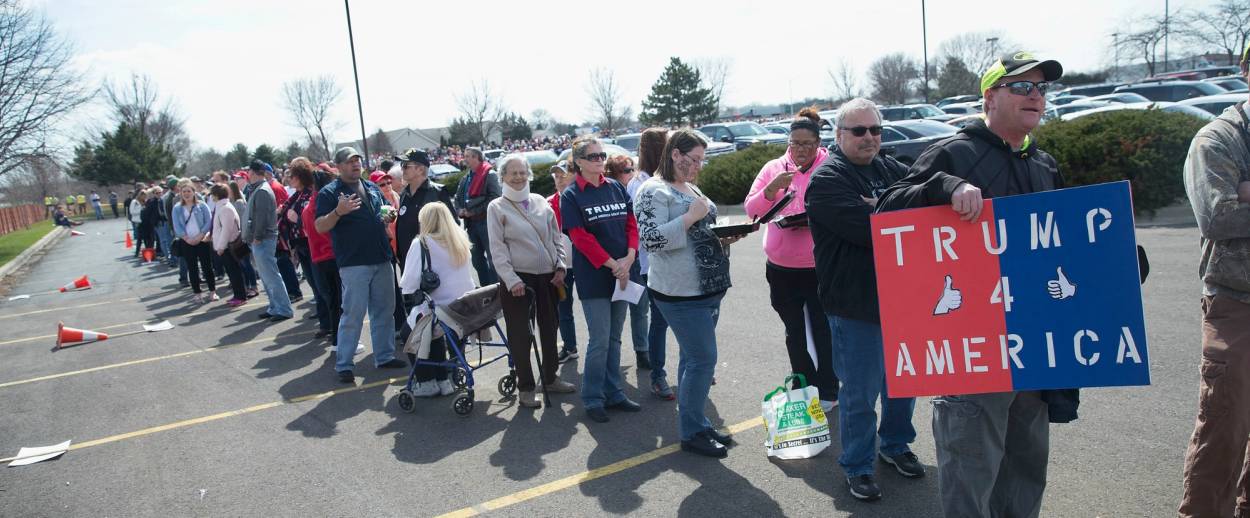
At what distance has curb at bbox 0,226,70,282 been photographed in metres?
20.4

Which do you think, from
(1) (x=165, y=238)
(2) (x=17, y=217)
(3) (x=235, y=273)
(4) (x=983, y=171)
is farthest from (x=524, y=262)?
(2) (x=17, y=217)

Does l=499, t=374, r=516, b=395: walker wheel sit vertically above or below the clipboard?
below

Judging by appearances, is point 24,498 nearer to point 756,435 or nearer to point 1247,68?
point 756,435

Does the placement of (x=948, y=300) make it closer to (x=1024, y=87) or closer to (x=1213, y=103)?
(x=1024, y=87)

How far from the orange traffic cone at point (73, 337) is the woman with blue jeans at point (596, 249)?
25.7ft

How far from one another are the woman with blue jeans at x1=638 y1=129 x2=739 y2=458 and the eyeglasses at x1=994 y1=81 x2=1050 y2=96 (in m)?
1.78

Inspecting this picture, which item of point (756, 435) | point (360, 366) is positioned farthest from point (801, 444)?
point (360, 366)

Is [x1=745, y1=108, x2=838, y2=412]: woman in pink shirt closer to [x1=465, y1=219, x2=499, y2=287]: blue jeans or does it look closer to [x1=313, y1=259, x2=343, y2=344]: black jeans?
[x1=465, y1=219, x2=499, y2=287]: blue jeans

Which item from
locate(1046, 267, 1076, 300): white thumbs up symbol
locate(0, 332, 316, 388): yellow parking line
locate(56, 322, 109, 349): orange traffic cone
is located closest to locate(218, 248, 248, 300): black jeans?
locate(56, 322, 109, 349): orange traffic cone

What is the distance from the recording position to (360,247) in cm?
696

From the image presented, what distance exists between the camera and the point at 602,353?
17.7ft

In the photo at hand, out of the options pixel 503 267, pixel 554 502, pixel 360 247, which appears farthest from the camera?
pixel 360 247

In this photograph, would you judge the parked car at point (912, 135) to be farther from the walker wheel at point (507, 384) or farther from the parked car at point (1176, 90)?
the walker wheel at point (507, 384)

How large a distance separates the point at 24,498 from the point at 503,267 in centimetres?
326
